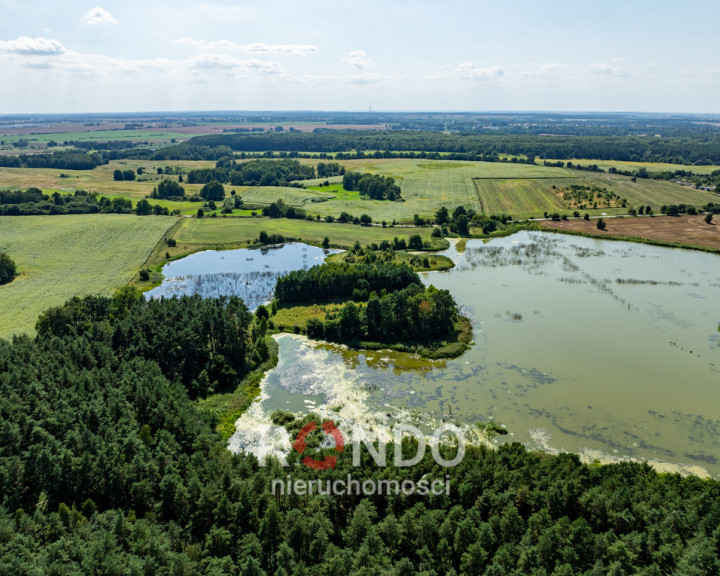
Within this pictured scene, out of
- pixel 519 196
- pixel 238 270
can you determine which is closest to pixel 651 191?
pixel 519 196

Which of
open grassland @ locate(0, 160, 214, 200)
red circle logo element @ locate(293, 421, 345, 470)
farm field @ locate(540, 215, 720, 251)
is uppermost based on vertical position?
open grassland @ locate(0, 160, 214, 200)

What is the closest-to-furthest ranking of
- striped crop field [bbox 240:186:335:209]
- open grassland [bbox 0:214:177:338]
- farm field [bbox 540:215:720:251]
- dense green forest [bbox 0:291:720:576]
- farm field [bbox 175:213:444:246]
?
dense green forest [bbox 0:291:720:576] < open grassland [bbox 0:214:177:338] < farm field [bbox 540:215:720:251] < farm field [bbox 175:213:444:246] < striped crop field [bbox 240:186:335:209]

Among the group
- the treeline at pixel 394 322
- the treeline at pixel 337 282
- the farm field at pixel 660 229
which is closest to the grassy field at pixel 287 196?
the farm field at pixel 660 229

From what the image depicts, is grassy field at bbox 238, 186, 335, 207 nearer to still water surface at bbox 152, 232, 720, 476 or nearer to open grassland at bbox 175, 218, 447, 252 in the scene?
open grassland at bbox 175, 218, 447, 252

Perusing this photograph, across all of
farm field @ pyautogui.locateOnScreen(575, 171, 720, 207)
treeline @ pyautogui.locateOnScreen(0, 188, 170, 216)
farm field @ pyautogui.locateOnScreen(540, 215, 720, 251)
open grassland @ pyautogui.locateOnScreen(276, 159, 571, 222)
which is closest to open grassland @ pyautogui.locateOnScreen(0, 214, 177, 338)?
treeline @ pyautogui.locateOnScreen(0, 188, 170, 216)

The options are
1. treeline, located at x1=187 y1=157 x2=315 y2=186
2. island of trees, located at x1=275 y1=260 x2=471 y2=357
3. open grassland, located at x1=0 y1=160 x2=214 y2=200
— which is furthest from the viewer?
treeline, located at x1=187 y1=157 x2=315 y2=186

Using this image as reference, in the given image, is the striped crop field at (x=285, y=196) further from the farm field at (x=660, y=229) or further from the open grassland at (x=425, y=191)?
the farm field at (x=660, y=229)
